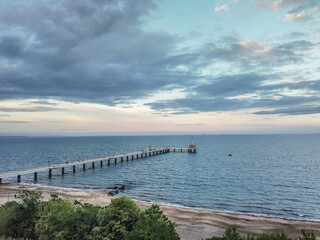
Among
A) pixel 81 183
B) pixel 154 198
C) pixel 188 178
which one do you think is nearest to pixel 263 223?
pixel 154 198

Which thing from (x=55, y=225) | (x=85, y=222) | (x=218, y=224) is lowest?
(x=218, y=224)

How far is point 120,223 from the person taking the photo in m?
10.7

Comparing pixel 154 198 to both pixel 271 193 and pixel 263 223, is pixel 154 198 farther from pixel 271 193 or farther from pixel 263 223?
pixel 271 193

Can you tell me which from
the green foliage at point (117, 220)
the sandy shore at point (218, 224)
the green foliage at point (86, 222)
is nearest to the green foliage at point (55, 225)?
the green foliage at point (86, 222)

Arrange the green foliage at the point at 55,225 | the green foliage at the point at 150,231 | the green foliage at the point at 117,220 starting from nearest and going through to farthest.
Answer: the green foliage at the point at 150,231, the green foliage at the point at 117,220, the green foliage at the point at 55,225

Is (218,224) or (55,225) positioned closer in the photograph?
(55,225)

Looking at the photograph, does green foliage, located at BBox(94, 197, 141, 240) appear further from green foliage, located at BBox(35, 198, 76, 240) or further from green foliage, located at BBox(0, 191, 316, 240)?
green foliage, located at BBox(35, 198, 76, 240)

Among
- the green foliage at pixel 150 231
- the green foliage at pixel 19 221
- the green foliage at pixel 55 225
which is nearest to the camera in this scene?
the green foliage at pixel 150 231

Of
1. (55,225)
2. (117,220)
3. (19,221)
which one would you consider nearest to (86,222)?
(55,225)

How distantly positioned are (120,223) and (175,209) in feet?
55.2

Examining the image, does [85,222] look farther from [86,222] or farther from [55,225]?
[55,225]

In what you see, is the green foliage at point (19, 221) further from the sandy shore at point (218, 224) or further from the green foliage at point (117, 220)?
the sandy shore at point (218, 224)

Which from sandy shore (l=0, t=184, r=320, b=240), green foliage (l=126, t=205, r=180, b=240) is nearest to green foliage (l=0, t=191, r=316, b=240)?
green foliage (l=126, t=205, r=180, b=240)

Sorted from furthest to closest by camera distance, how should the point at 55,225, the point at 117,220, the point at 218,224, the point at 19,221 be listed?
the point at 218,224, the point at 19,221, the point at 55,225, the point at 117,220
